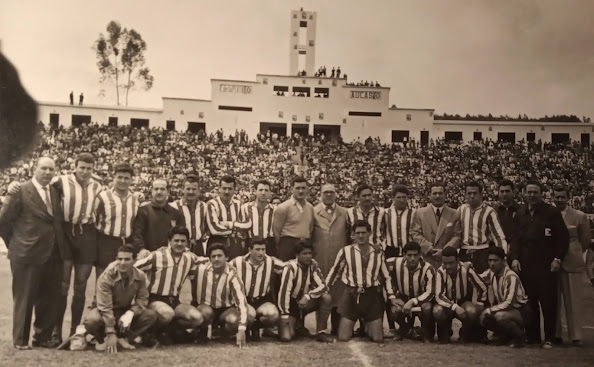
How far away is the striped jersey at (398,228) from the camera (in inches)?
181

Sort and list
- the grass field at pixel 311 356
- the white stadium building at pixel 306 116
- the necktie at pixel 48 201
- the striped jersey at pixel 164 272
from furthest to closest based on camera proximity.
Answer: the white stadium building at pixel 306 116 < the striped jersey at pixel 164 272 < the necktie at pixel 48 201 < the grass field at pixel 311 356

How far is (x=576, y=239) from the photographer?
4258mm

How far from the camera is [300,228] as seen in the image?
14.9 feet

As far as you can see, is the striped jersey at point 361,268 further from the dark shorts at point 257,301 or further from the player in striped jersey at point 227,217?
the player in striped jersey at point 227,217

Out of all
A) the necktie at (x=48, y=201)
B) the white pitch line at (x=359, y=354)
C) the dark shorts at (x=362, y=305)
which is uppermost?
the necktie at (x=48, y=201)

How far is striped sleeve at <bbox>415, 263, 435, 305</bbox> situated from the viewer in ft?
Answer: 13.5

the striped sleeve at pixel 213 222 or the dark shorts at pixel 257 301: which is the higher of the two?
the striped sleeve at pixel 213 222

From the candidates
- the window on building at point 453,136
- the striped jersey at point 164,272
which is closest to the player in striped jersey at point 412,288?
the striped jersey at point 164,272

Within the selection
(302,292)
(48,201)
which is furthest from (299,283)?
(48,201)

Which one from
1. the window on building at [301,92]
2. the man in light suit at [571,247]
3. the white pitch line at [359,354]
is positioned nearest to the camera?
the white pitch line at [359,354]

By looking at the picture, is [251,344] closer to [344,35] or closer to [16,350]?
[16,350]

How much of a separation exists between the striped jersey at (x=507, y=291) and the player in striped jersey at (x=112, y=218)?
8.59 feet

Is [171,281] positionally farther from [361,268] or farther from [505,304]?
[505,304]

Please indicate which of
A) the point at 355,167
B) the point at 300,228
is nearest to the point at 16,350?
the point at 300,228
